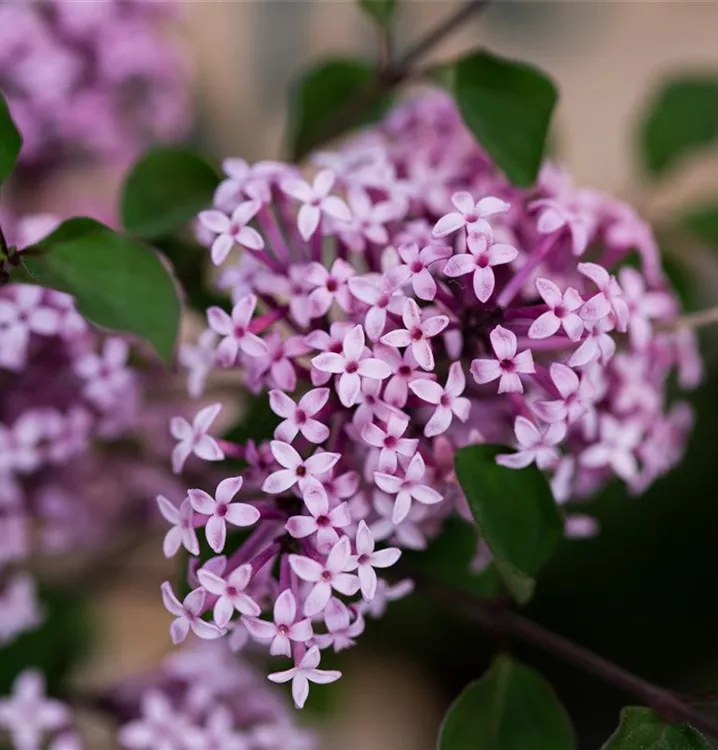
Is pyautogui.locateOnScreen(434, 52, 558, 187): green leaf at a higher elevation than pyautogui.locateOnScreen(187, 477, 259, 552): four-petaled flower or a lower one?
higher

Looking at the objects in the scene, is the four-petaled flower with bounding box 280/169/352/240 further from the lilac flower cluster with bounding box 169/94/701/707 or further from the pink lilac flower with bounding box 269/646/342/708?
the pink lilac flower with bounding box 269/646/342/708

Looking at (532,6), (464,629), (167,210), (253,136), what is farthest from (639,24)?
(167,210)

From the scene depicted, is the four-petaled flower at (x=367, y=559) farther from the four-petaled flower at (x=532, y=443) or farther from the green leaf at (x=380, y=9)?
the green leaf at (x=380, y=9)

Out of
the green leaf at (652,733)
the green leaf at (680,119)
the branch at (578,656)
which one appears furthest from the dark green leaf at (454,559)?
the green leaf at (680,119)

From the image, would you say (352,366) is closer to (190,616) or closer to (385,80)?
(190,616)

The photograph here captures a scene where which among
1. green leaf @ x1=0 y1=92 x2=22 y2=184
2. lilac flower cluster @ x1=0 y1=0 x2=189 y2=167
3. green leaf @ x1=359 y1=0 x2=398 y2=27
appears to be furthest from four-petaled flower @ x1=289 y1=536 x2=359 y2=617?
lilac flower cluster @ x1=0 y1=0 x2=189 y2=167

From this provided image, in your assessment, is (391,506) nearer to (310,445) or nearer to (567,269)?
(310,445)

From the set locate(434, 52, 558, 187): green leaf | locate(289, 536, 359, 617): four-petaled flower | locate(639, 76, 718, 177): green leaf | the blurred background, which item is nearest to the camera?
locate(289, 536, 359, 617): four-petaled flower

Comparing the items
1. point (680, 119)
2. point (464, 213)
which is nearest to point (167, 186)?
point (464, 213)
